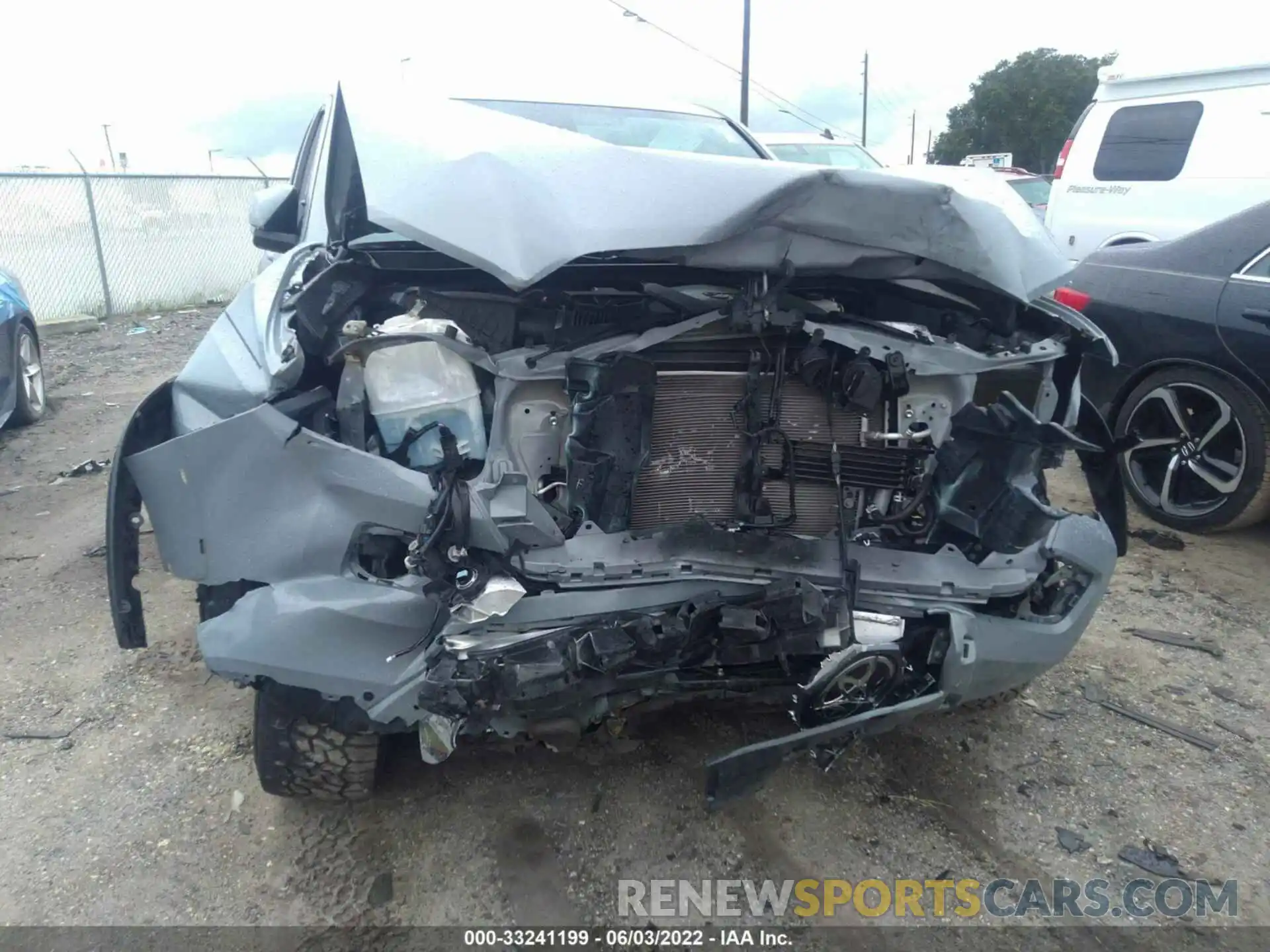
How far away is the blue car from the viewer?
568 centimetres

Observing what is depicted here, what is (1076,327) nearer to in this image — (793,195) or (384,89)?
(793,195)

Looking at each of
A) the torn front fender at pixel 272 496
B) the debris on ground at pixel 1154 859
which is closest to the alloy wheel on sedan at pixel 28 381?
the torn front fender at pixel 272 496

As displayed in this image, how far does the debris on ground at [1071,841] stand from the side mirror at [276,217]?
133 inches

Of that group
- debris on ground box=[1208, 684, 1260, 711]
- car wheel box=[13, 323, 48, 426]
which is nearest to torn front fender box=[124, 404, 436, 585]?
debris on ground box=[1208, 684, 1260, 711]

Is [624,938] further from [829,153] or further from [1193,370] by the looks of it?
[829,153]

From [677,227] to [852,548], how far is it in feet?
3.04

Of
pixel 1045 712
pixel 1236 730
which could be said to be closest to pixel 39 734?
pixel 1045 712

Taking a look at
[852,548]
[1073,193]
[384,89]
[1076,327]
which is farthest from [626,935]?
[1073,193]

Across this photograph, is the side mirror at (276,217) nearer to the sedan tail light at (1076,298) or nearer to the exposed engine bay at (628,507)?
the exposed engine bay at (628,507)

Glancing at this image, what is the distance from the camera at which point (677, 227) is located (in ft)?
6.47

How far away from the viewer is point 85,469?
5320 millimetres

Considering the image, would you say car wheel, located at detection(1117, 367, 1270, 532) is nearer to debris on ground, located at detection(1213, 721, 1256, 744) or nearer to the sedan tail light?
the sedan tail light

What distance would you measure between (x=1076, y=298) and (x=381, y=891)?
450 cm

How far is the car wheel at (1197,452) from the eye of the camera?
4.12m
